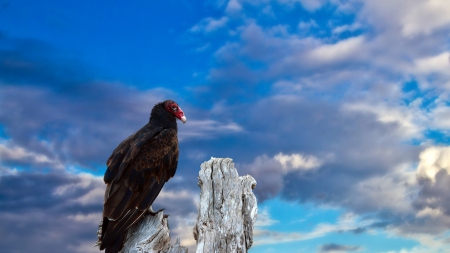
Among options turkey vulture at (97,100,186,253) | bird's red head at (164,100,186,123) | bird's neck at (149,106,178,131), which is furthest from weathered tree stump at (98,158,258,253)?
bird's red head at (164,100,186,123)

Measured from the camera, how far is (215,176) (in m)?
7.33

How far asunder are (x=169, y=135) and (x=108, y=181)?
5.59 feet

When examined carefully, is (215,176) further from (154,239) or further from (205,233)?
(154,239)

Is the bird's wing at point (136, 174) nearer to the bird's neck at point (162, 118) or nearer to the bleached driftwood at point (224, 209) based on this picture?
the bird's neck at point (162, 118)

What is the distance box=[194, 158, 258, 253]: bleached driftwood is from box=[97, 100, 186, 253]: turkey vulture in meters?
1.00

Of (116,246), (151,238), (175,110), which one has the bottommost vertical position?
(116,246)

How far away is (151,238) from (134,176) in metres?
1.20

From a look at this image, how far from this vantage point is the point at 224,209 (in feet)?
23.1

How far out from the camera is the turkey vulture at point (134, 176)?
6809 millimetres

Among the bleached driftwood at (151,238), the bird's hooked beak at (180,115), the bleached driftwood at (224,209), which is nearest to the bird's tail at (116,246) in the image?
the bleached driftwood at (151,238)

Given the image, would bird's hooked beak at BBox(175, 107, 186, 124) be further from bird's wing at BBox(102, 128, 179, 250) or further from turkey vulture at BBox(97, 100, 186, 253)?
bird's wing at BBox(102, 128, 179, 250)

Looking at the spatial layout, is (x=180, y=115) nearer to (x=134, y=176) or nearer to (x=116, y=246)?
(x=134, y=176)

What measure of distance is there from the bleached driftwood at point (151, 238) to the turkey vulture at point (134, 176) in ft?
0.49

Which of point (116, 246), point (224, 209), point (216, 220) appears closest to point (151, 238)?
point (116, 246)
